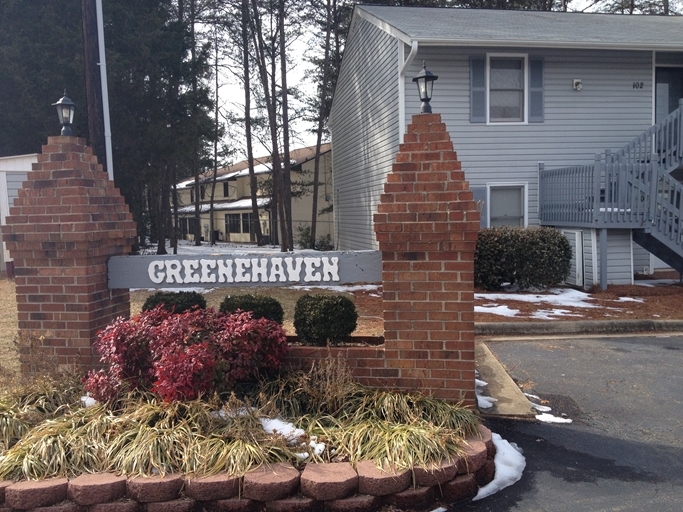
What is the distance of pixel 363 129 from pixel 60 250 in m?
14.0

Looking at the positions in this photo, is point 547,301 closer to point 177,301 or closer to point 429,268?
point 429,268

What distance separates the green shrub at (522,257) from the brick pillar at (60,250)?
8264mm

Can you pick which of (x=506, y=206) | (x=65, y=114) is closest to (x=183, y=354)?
(x=65, y=114)

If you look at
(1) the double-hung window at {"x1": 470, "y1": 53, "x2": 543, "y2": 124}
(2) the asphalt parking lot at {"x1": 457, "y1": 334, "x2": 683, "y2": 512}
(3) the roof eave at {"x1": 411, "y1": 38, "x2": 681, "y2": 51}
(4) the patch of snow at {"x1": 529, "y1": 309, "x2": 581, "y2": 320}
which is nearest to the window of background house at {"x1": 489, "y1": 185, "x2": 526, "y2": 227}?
(1) the double-hung window at {"x1": 470, "y1": 53, "x2": 543, "y2": 124}

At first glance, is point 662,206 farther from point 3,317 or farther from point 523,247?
point 3,317

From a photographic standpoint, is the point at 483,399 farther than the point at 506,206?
No

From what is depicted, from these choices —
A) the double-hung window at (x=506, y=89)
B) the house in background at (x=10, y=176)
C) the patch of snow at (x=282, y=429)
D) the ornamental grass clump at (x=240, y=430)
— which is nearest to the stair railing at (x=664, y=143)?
the double-hung window at (x=506, y=89)

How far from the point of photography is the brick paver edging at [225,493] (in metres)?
3.38

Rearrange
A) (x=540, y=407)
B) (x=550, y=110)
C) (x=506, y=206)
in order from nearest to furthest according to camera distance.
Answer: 1. (x=540, y=407)
2. (x=550, y=110)
3. (x=506, y=206)

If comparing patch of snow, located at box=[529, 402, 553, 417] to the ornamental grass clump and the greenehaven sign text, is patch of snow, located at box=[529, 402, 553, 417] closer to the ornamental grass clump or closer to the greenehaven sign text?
the ornamental grass clump

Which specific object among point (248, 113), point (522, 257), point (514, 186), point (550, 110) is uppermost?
point (248, 113)

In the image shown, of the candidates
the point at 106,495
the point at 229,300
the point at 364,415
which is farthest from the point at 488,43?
the point at 106,495

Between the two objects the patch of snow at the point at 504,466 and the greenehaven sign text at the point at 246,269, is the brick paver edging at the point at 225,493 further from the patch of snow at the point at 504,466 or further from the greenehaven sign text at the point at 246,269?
the greenehaven sign text at the point at 246,269

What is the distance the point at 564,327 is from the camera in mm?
8664
